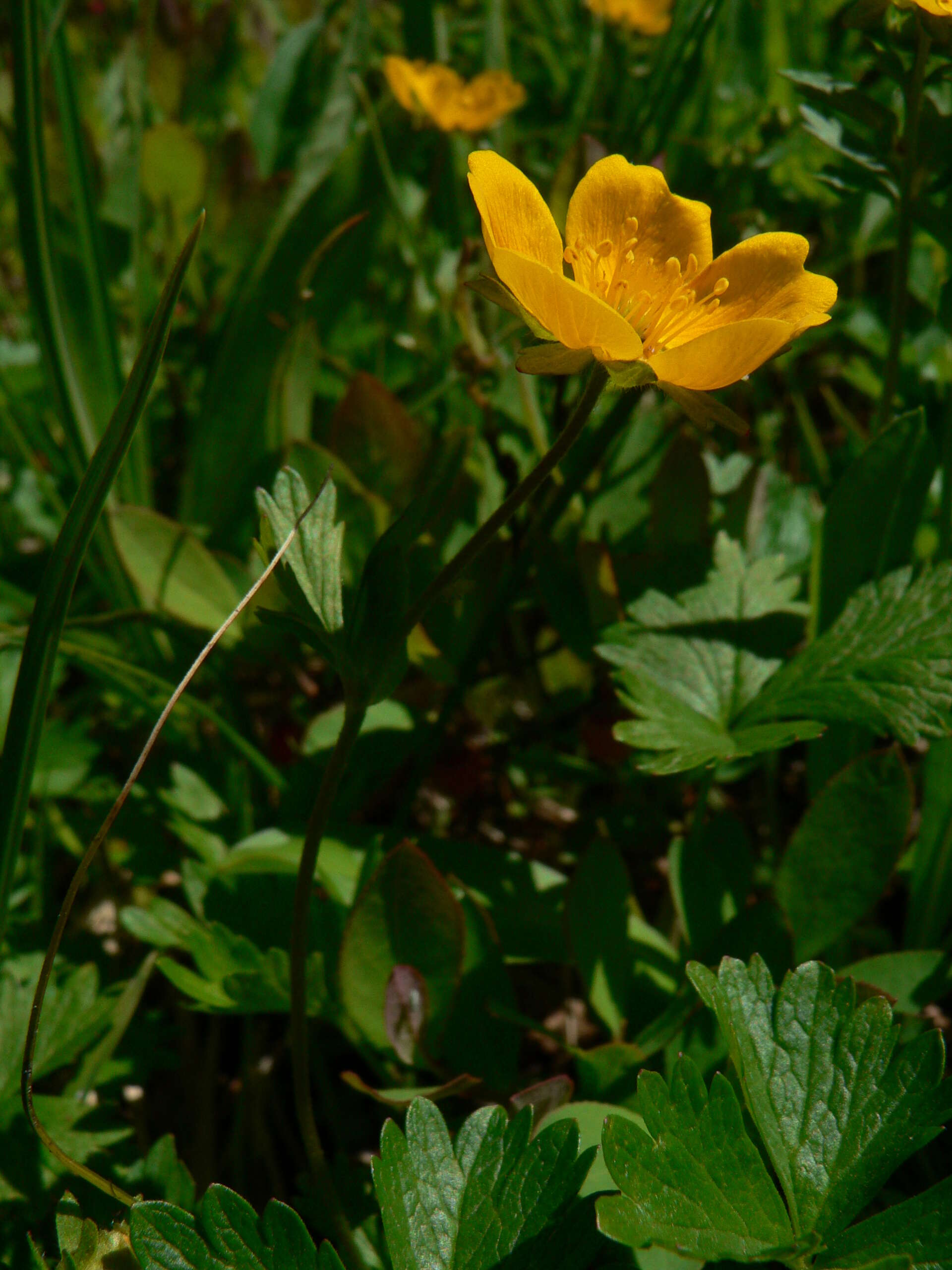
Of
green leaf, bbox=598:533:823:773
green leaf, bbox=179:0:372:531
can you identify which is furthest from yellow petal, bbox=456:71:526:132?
green leaf, bbox=598:533:823:773

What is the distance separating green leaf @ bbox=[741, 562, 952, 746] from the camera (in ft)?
4.32

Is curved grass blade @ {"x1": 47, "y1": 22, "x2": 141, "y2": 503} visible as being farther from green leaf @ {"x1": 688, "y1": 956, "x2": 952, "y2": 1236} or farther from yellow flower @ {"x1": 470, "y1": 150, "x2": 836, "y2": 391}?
green leaf @ {"x1": 688, "y1": 956, "x2": 952, "y2": 1236}

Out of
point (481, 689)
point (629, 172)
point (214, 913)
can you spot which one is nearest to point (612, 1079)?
point (214, 913)

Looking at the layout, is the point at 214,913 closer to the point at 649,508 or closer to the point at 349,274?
the point at 649,508

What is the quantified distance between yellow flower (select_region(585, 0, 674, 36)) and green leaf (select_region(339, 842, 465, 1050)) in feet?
8.29

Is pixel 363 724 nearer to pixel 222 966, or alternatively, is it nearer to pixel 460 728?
pixel 460 728

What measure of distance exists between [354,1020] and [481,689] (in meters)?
0.63

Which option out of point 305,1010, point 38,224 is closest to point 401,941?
point 305,1010

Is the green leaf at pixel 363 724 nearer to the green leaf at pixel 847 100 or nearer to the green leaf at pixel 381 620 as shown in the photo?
the green leaf at pixel 381 620

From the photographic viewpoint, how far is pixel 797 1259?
969mm

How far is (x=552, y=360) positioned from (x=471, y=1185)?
812mm

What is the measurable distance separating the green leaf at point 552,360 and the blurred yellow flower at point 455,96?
1627 mm

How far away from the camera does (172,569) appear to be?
1.78 metres

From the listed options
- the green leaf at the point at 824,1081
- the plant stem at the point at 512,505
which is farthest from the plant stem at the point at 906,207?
the green leaf at the point at 824,1081
